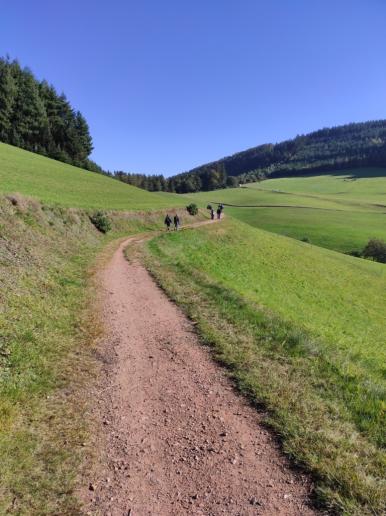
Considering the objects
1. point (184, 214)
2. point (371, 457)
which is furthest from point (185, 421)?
point (184, 214)

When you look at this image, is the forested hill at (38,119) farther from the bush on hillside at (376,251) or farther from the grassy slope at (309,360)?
the bush on hillside at (376,251)

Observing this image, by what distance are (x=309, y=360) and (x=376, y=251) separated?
6262cm

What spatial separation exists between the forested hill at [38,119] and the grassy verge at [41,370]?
233 feet

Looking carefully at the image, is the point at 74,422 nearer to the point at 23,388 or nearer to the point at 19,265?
the point at 23,388

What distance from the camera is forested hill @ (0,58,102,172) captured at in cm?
7688

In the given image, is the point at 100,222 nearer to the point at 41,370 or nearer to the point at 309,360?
the point at 41,370

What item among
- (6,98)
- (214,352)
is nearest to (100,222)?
(214,352)

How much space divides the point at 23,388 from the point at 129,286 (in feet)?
33.2

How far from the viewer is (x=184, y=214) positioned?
182ft

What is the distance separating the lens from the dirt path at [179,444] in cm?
551

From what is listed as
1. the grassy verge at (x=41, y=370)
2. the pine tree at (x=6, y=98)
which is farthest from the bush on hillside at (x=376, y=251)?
the pine tree at (x=6, y=98)

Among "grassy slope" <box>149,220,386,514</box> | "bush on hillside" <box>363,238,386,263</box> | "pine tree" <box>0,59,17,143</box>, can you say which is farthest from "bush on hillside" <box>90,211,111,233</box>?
"pine tree" <box>0,59,17,143</box>

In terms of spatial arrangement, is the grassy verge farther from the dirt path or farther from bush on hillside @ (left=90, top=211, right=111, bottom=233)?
bush on hillside @ (left=90, top=211, right=111, bottom=233)

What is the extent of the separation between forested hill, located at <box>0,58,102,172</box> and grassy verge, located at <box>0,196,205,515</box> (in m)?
70.9
